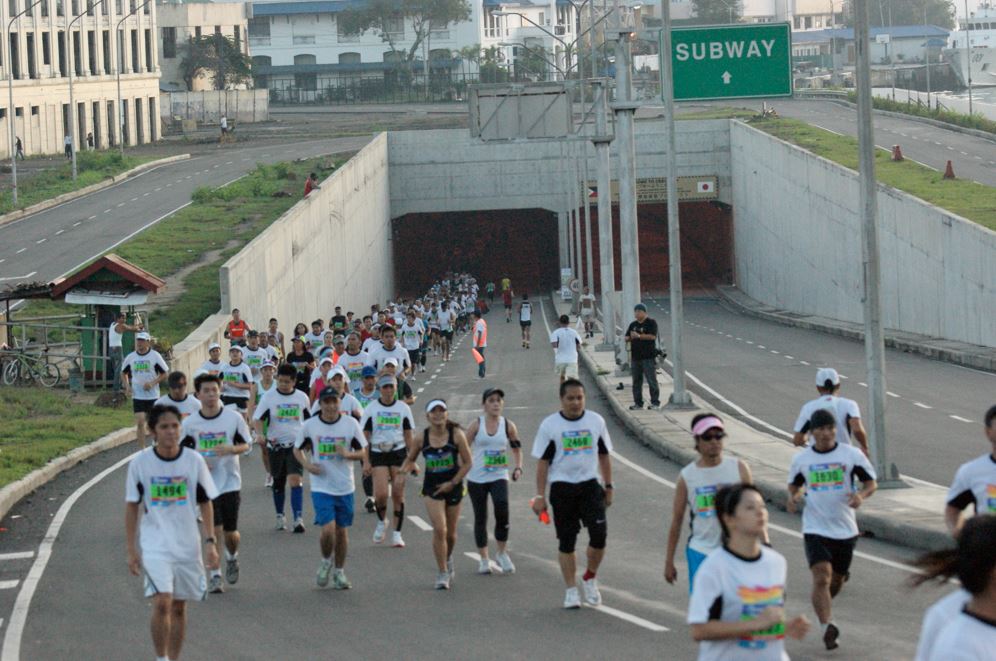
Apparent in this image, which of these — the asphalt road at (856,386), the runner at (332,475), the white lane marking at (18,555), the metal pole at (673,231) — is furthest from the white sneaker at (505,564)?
the metal pole at (673,231)

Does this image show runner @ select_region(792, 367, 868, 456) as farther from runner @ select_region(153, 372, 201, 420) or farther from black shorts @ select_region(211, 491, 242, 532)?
runner @ select_region(153, 372, 201, 420)

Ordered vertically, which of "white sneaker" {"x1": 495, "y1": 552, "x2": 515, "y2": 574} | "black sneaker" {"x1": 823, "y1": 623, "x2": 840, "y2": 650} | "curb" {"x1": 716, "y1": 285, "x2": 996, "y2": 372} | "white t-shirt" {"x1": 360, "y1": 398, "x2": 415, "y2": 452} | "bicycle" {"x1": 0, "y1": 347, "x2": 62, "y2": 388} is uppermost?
"white t-shirt" {"x1": 360, "y1": 398, "x2": 415, "y2": 452}

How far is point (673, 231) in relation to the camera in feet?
91.0

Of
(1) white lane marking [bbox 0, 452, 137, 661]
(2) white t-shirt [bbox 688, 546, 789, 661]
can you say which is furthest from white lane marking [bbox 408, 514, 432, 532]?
(2) white t-shirt [bbox 688, 546, 789, 661]

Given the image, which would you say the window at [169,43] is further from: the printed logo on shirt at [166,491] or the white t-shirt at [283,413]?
the printed logo on shirt at [166,491]

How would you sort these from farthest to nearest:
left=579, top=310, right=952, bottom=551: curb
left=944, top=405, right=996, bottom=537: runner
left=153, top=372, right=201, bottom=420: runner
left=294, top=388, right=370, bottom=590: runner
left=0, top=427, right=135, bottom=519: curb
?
left=0, top=427, right=135, bottom=519: curb → left=579, top=310, right=952, bottom=551: curb → left=153, top=372, right=201, bottom=420: runner → left=294, top=388, right=370, bottom=590: runner → left=944, top=405, right=996, bottom=537: runner

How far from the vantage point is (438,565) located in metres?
13.5

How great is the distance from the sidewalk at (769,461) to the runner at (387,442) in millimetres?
4464

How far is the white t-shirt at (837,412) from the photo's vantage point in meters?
13.4

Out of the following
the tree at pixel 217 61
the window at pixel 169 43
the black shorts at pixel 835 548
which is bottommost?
the black shorts at pixel 835 548

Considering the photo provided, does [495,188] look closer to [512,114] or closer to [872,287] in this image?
[512,114]

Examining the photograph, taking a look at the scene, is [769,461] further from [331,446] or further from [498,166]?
[498,166]

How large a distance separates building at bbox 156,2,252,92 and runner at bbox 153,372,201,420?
111 metres

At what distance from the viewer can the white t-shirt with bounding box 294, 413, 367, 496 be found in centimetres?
1360
